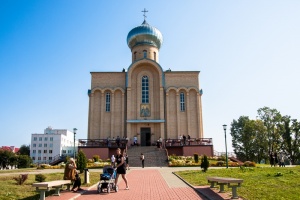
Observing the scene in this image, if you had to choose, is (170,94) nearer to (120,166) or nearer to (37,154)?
(120,166)

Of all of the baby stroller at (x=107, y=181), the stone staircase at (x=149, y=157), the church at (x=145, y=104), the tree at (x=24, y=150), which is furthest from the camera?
the tree at (x=24, y=150)

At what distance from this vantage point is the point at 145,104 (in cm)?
3400

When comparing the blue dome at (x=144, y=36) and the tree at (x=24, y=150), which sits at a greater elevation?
the blue dome at (x=144, y=36)

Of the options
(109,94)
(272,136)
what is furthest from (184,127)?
(272,136)

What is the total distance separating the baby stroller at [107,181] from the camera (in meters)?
9.66

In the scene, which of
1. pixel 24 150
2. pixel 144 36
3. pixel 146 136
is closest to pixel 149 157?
pixel 146 136

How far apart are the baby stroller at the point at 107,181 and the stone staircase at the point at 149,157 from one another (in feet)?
45.0

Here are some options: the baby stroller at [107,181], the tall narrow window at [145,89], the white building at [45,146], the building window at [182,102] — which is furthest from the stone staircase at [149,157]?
the white building at [45,146]

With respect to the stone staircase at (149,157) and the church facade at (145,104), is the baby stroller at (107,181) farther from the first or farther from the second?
the church facade at (145,104)

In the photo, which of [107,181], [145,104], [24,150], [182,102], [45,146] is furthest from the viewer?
[24,150]

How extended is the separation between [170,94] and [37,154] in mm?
59799

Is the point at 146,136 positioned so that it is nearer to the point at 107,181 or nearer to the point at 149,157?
the point at 149,157

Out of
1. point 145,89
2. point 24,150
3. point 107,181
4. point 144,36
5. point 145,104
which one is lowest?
point 24,150

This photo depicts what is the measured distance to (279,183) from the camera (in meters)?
10.6
